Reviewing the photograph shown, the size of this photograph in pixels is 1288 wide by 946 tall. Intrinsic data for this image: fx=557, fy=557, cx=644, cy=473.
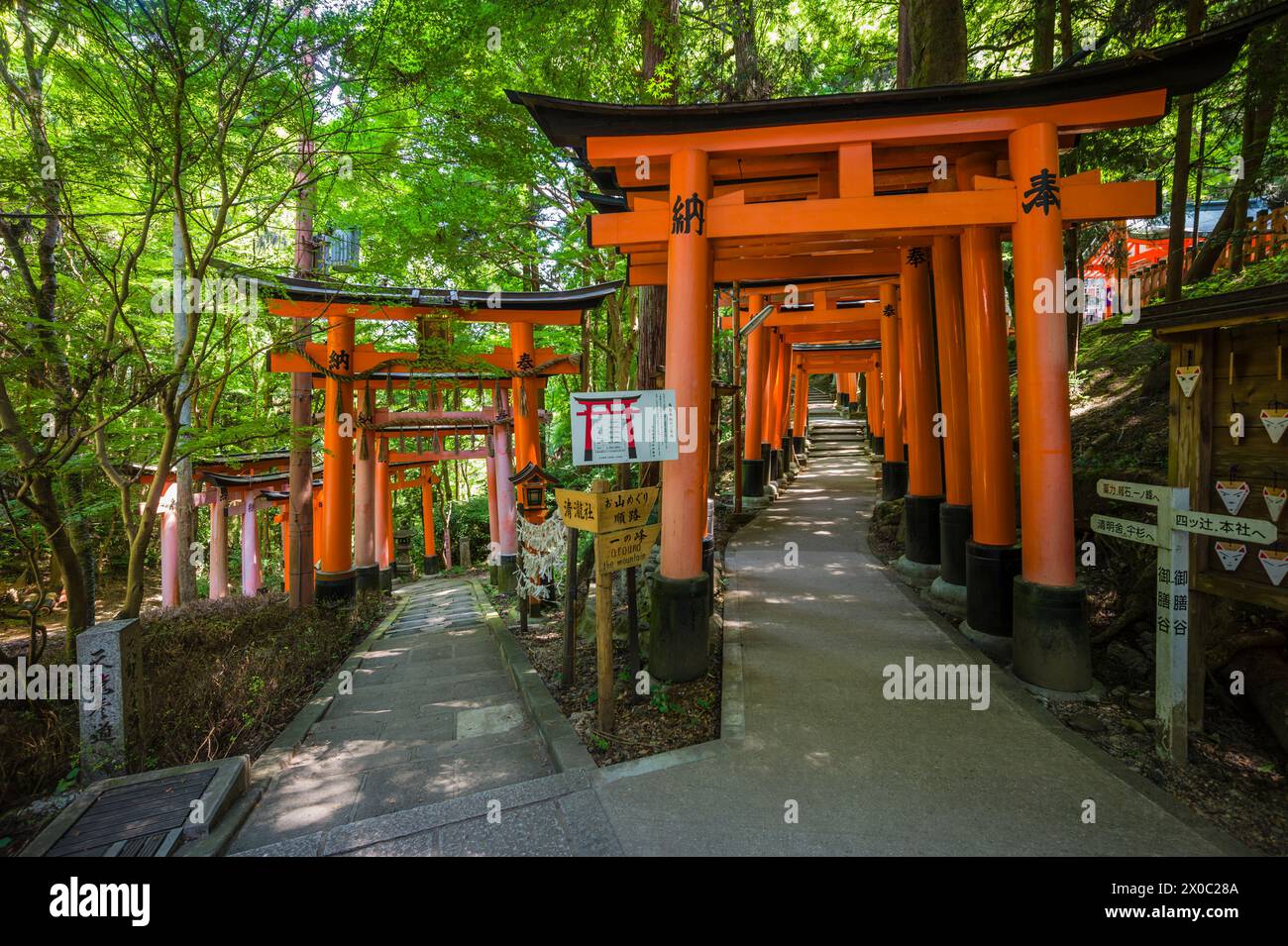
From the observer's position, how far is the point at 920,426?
821 centimetres

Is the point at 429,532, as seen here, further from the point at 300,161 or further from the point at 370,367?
the point at 300,161

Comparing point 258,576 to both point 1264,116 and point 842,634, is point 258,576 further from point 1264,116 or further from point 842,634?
point 1264,116

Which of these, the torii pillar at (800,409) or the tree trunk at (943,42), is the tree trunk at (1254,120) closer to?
the tree trunk at (943,42)

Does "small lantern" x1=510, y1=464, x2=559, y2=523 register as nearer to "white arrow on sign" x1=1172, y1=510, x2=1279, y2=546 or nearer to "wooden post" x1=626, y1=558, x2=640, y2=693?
"wooden post" x1=626, y1=558, x2=640, y2=693

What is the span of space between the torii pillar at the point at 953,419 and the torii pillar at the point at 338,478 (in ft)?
31.7

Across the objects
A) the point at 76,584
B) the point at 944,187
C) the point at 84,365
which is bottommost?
the point at 76,584

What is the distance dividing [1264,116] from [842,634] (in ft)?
30.0

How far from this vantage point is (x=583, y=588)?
7820 mm

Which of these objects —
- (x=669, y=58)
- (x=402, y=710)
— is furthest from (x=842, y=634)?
(x=669, y=58)

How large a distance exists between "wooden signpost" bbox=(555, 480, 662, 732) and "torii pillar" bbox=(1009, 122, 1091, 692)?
3271mm

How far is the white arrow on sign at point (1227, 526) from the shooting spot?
3174 millimetres

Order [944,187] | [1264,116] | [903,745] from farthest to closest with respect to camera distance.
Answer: [1264,116] < [944,187] < [903,745]

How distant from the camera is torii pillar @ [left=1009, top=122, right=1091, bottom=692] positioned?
465 centimetres

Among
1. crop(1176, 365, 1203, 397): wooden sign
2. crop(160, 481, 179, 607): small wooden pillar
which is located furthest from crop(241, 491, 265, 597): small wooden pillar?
crop(1176, 365, 1203, 397): wooden sign
